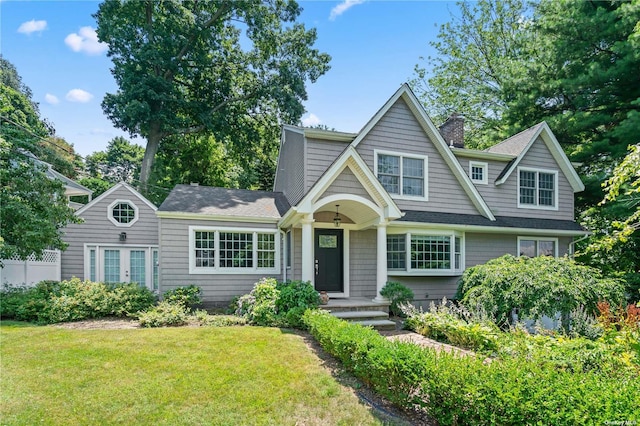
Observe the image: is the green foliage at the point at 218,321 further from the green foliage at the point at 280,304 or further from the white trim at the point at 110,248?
the white trim at the point at 110,248

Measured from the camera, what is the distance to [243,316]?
361 inches

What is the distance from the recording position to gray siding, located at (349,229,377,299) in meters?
11.4

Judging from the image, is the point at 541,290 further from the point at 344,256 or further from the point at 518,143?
the point at 518,143

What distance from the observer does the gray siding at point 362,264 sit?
37.4 ft

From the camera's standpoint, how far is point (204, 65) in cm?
2230

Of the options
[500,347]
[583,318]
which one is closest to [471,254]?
[583,318]

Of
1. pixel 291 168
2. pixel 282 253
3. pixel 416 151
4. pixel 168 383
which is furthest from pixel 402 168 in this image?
pixel 168 383

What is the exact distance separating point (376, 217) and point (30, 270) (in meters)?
12.4

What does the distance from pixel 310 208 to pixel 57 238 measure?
299 inches

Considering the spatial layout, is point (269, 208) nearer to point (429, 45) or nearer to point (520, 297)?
point (520, 297)

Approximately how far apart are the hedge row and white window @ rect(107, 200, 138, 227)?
509 inches

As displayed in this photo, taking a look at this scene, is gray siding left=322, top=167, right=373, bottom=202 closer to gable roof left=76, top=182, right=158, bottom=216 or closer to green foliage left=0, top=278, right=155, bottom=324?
green foliage left=0, top=278, right=155, bottom=324

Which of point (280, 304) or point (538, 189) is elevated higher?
point (538, 189)

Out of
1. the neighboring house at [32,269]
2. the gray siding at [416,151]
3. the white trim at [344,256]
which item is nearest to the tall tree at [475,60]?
the gray siding at [416,151]
